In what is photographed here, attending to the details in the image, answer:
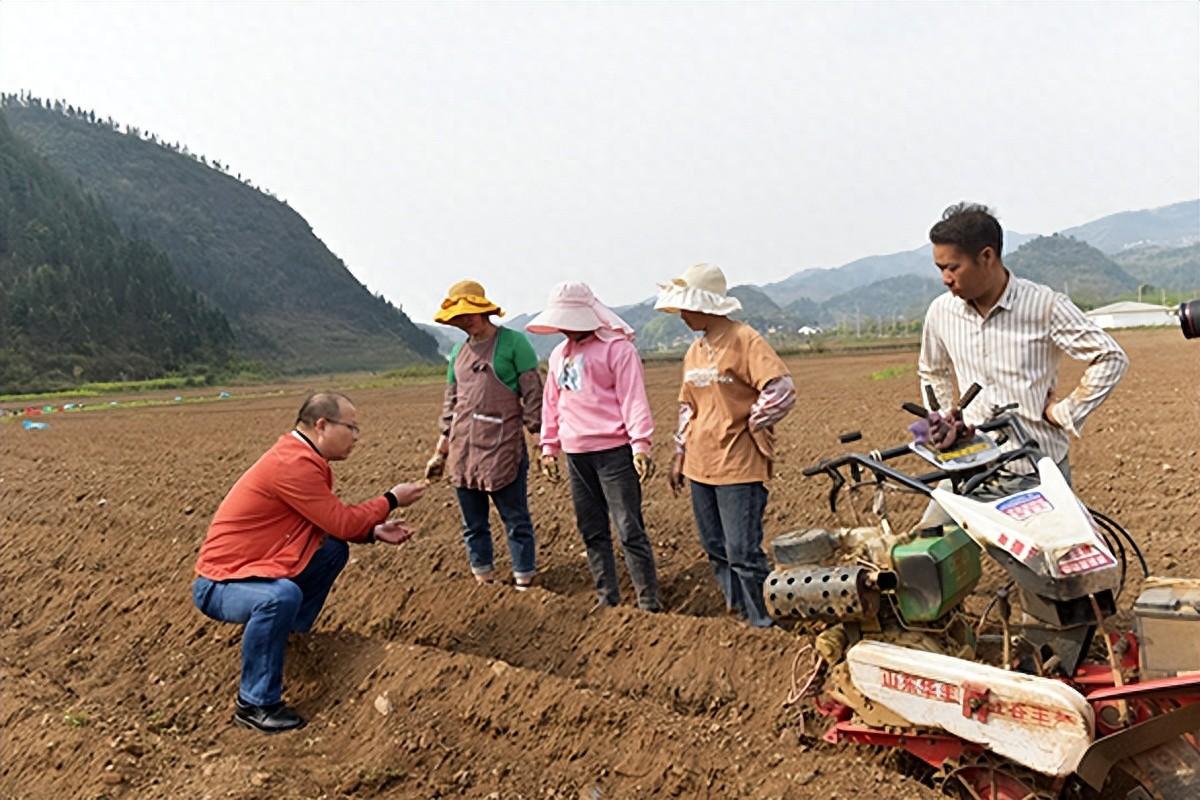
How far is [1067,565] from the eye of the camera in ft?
8.70

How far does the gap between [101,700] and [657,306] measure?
3.27m

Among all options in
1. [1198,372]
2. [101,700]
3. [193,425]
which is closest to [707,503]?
[101,700]

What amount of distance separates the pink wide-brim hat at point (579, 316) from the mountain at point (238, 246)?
7671 centimetres

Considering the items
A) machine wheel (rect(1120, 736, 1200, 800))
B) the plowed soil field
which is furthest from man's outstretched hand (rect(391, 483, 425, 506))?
machine wheel (rect(1120, 736, 1200, 800))

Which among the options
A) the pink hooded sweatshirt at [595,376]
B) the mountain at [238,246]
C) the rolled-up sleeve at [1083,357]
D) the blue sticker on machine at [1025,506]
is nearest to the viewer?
the blue sticker on machine at [1025,506]

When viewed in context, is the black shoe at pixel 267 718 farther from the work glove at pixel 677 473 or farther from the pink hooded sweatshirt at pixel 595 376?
the work glove at pixel 677 473

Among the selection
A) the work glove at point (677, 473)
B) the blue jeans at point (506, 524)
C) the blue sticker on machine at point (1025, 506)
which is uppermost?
the blue sticker on machine at point (1025, 506)

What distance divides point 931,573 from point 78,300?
6969 cm

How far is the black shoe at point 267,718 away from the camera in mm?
4000

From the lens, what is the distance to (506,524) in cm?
547

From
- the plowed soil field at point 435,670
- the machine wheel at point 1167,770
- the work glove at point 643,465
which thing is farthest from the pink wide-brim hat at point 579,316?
the machine wheel at point 1167,770

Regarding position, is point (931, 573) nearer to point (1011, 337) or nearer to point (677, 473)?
point (1011, 337)

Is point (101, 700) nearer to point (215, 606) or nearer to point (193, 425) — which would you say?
point (215, 606)

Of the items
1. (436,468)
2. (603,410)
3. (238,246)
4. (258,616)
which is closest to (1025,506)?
(603,410)
